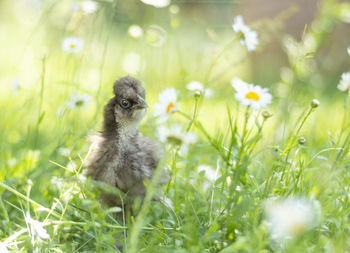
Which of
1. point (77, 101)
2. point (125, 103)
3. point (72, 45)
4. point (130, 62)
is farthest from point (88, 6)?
point (130, 62)

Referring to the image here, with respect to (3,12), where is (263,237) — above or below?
below

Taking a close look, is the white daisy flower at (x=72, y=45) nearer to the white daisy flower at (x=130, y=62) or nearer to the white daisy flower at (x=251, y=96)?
the white daisy flower at (x=130, y=62)

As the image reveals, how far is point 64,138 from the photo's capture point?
8.79 feet

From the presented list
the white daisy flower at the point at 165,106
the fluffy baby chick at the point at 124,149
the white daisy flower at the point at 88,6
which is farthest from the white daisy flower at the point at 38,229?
the white daisy flower at the point at 88,6

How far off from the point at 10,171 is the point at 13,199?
29cm

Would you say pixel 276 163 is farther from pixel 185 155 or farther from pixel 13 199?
pixel 13 199

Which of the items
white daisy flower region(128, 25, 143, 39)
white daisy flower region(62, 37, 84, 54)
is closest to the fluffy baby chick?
white daisy flower region(62, 37, 84, 54)

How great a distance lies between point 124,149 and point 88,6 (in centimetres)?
128

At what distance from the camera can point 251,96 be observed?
5.81 feet

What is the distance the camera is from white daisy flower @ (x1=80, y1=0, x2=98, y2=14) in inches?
116

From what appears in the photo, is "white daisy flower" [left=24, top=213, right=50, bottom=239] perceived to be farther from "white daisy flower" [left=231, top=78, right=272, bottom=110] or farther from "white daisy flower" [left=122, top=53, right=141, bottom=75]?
"white daisy flower" [left=122, top=53, right=141, bottom=75]

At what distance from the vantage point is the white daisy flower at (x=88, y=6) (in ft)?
9.66

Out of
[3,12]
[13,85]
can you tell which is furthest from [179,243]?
[3,12]

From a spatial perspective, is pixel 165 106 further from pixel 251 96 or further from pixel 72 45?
pixel 72 45
